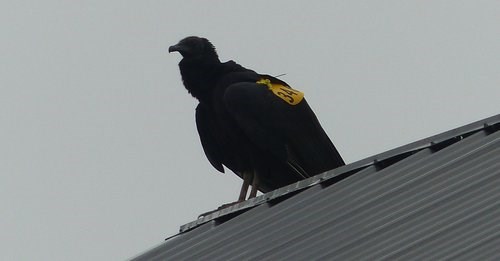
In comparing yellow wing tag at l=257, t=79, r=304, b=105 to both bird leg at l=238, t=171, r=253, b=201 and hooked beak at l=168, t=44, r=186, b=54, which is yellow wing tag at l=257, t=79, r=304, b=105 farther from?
hooked beak at l=168, t=44, r=186, b=54

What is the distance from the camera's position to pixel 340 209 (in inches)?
268

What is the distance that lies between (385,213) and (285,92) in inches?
140

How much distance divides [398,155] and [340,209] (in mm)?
463

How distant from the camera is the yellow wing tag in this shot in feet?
32.6

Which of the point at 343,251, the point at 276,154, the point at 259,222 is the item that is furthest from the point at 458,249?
the point at 276,154

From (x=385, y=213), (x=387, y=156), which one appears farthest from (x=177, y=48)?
(x=385, y=213)

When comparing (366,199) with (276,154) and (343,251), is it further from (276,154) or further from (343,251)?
(276,154)

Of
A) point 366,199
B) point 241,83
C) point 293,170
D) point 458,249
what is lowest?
point 458,249

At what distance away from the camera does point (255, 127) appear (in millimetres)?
9906

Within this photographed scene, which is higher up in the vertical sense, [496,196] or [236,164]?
[236,164]

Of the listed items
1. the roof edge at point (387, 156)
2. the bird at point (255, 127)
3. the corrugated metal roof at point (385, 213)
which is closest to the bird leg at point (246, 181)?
the bird at point (255, 127)

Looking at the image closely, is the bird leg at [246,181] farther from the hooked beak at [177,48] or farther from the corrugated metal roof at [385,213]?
the corrugated metal roof at [385,213]

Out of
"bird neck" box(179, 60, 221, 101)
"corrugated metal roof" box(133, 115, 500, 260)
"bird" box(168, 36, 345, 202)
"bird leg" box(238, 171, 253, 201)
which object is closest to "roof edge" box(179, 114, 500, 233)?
"corrugated metal roof" box(133, 115, 500, 260)

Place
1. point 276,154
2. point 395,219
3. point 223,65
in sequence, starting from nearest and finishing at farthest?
point 395,219 < point 276,154 < point 223,65
